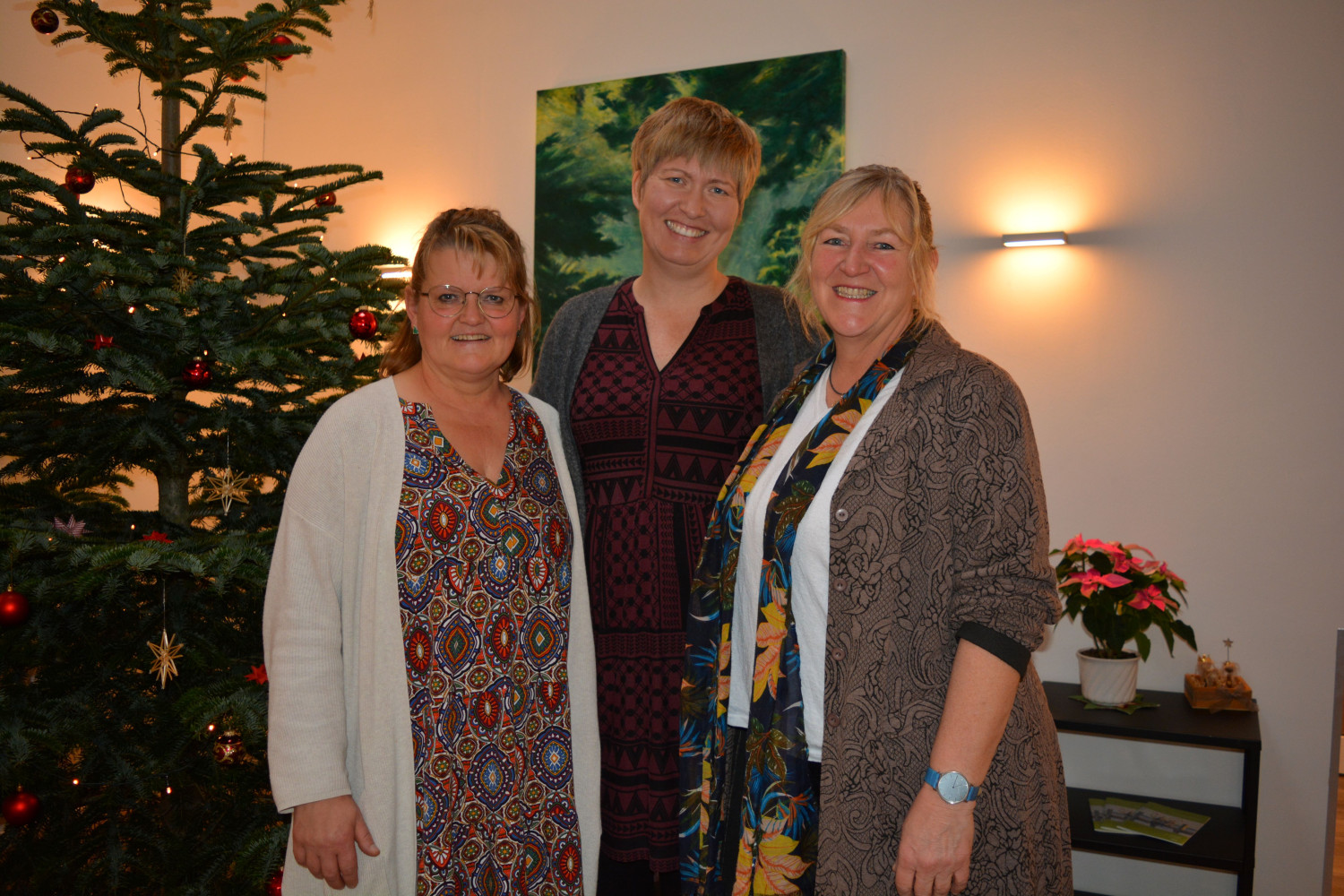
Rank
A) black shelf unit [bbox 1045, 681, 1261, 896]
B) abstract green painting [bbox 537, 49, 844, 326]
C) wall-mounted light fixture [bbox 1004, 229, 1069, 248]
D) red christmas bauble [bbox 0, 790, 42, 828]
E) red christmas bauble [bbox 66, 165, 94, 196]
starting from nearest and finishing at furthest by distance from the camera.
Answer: red christmas bauble [bbox 0, 790, 42, 828], red christmas bauble [bbox 66, 165, 94, 196], black shelf unit [bbox 1045, 681, 1261, 896], wall-mounted light fixture [bbox 1004, 229, 1069, 248], abstract green painting [bbox 537, 49, 844, 326]

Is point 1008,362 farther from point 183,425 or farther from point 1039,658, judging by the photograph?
point 183,425

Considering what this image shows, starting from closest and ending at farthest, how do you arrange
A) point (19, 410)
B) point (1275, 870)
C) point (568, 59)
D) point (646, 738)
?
1. point (646, 738)
2. point (19, 410)
3. point (1275, 870)
4. point (568, 59)

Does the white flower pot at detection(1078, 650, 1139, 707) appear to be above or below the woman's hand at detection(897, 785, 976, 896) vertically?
below

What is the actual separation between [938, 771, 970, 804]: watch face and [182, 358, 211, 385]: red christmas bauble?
5.41ft

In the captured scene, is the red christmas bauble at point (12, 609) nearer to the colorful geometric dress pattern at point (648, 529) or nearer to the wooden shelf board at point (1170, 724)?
the colorful geometric dress pattern at point (648, 529)

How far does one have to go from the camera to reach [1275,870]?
115 inches

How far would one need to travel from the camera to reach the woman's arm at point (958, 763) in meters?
1.25

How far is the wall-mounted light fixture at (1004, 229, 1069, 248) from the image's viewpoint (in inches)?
122

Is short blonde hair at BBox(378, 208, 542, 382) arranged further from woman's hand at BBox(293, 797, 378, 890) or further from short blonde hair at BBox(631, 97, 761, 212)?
woman's hand at BBox(293, 797, 378, 890)

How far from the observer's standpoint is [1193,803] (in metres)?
2.95

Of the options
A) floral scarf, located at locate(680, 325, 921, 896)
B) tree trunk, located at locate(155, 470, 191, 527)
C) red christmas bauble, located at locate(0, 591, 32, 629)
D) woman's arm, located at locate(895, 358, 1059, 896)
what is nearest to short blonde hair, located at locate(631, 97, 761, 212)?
floral scarf, located at locate(680, 325, 921, 896)

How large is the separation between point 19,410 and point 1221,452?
3.44m

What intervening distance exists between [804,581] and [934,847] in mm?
418

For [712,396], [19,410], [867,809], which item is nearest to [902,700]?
[867,809]
